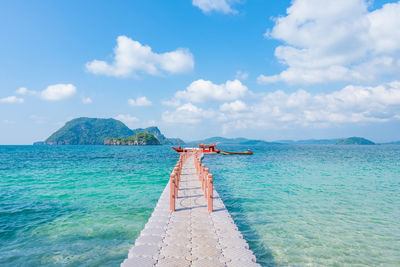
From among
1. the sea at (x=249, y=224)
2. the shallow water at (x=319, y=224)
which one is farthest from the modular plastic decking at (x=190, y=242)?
the shallow water at (x=319, y=224)

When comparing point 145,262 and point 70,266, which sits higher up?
point 145,262

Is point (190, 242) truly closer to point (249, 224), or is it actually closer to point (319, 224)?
point (249, 224)

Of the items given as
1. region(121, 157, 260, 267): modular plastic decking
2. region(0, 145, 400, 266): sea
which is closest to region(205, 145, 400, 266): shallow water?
region(0, 145, 400, 266): sea

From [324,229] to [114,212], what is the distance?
9065 millimetres

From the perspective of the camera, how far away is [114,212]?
1029 centimetres

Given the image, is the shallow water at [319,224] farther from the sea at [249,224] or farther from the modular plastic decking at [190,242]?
the modular plastic decking at [190,242]

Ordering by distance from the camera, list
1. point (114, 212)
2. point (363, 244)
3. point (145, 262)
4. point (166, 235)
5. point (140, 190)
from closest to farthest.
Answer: point (145, 262)
point (166, 235)
point (363, 244)
point (114, 212)
point (140, 190)

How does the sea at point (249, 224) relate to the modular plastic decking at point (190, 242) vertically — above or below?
below

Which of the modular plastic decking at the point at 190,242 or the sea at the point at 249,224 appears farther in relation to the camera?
the sea at the point at 249,224

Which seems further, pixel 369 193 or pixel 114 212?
pixel 369 193

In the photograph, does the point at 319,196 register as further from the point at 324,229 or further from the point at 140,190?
the point at 140,190

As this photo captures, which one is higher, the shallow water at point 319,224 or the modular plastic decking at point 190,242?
the modular plastic decking at point 190,242

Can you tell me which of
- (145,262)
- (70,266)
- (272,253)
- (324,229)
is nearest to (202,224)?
(272,253)

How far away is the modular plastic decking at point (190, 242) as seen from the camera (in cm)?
490
